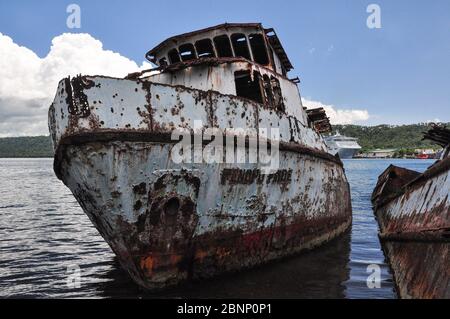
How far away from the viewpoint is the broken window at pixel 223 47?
8.21 m

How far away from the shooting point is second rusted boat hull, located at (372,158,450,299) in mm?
4234

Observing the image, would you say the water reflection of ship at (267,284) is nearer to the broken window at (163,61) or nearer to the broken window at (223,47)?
the broken window at (223,47)

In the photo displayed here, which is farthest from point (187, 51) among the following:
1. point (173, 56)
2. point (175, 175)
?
point (175, 175)

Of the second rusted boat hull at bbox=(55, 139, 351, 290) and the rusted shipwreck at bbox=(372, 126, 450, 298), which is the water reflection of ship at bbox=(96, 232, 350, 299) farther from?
the rusted shipwreck at bbox=(372, 126, 450, 298)

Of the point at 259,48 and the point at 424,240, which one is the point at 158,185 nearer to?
the point at 424,240

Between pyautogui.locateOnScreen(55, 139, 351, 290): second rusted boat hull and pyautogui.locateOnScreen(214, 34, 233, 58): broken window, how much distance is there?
2.96 meters

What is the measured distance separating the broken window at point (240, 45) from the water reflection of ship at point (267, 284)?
14.9 ft

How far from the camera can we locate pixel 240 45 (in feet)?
27.6

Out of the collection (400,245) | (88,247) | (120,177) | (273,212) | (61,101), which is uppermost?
(61,101)

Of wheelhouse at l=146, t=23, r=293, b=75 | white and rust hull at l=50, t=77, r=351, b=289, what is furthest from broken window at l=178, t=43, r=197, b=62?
white and rust hull at l=50, t=77, r=351, b=289
